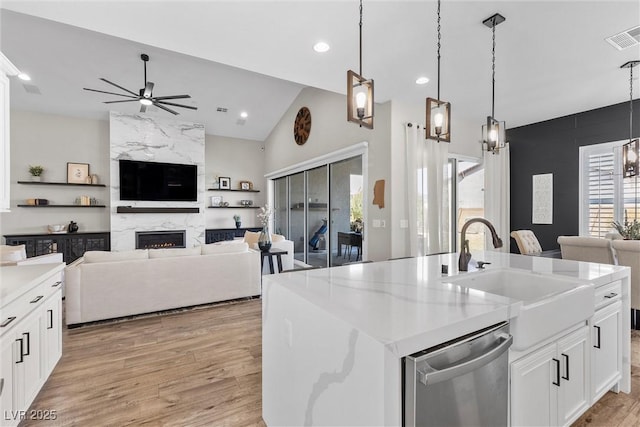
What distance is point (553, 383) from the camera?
4.62 ft

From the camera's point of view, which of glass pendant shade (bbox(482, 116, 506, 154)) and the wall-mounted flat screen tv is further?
the wall-mounted flat screen tv

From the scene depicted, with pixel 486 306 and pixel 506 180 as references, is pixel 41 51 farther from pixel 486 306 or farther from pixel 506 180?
pixel 506 180

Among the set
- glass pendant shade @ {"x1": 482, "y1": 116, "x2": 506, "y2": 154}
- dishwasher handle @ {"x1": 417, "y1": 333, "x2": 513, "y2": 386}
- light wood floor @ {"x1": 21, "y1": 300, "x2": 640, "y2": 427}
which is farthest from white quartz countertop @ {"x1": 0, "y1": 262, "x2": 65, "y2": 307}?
glass pendant shade @ {"x1": 482, "y1": 116, "x2": 506, "y2": 154}

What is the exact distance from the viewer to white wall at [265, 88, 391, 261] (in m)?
4.23

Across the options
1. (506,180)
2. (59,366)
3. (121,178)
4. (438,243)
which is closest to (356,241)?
(438,243)

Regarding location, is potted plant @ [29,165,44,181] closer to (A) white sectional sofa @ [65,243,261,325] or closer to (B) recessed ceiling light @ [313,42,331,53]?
(A) white sectional sofa @ [65,243,261,325]

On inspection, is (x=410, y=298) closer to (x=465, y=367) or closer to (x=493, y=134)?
(x=465, y=367)

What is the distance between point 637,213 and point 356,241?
12.7 ft

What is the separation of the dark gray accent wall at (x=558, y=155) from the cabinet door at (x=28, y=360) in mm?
6328

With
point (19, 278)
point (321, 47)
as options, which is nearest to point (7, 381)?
point (19, 278)

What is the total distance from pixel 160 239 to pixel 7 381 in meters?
5.47

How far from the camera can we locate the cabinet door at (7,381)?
1469mm

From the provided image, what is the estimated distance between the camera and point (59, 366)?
7.88 feet

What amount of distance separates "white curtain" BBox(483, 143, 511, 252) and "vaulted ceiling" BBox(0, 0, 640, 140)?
0.73 m
